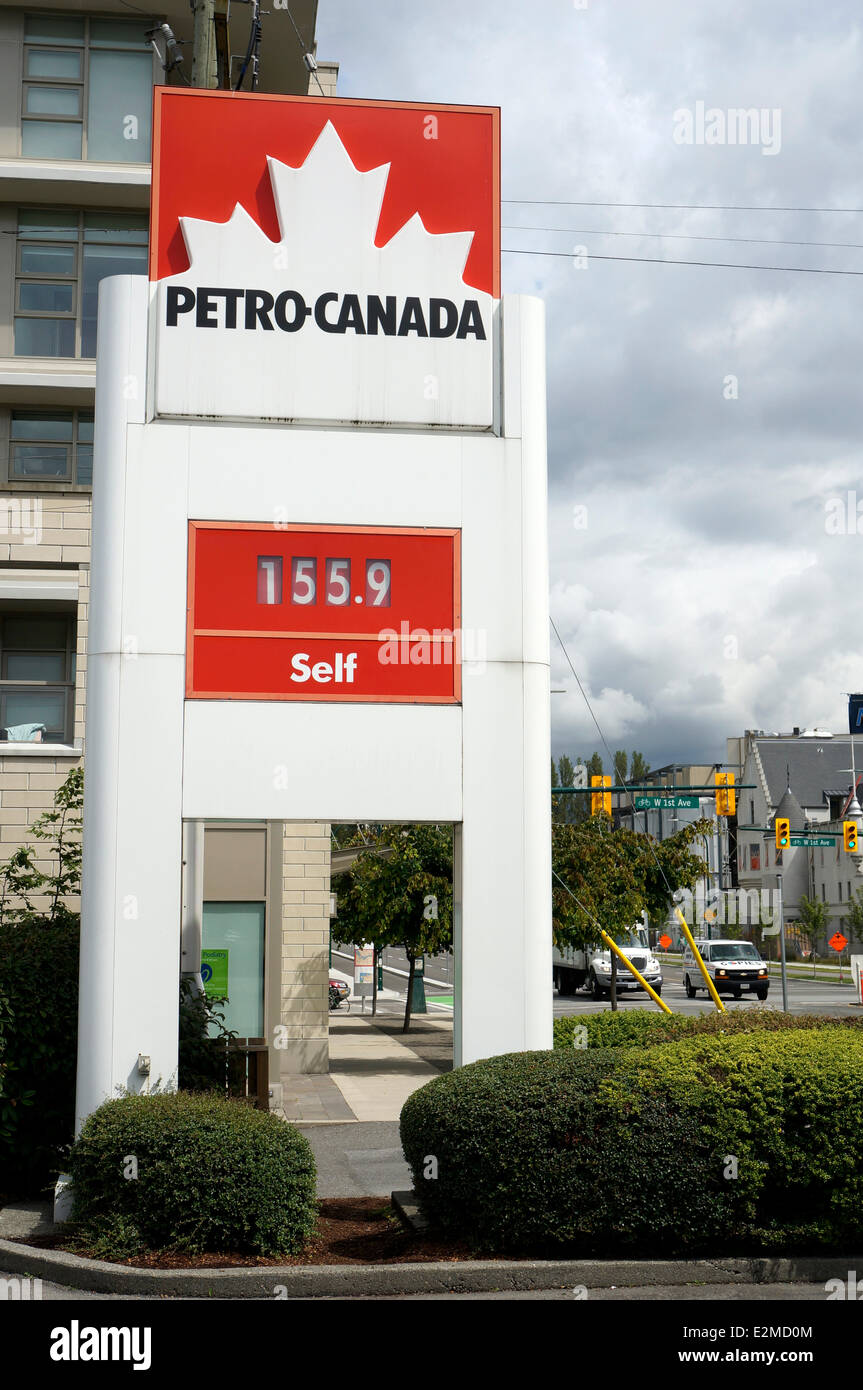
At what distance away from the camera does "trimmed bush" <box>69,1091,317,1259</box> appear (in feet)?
27.1

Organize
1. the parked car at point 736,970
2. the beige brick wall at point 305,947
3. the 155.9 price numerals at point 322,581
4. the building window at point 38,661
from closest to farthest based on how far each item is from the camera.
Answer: the 155.9 price numerals at point 322,581 → the beige brick wall at point 305,947 → the building window at point 38,661 → the parked car at point 736,970

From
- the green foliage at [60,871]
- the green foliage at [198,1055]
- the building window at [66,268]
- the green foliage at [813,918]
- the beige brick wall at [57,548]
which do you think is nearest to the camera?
the green foliage at [198,1055]

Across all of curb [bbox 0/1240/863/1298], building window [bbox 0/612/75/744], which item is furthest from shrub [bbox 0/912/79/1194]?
building window [bbox 0/612/75/744]

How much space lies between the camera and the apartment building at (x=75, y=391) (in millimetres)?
20406

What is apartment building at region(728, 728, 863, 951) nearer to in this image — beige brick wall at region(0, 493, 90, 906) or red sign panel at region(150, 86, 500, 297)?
beige brick wall at region(0, 493, 90, 906)

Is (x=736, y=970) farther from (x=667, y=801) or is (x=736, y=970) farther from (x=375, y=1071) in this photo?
(x=375, y=1071)

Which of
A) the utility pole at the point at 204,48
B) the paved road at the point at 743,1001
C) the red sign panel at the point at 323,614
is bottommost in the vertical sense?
the paved road at the point at 743,1001

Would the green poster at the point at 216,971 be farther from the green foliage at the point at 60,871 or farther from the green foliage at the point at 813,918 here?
the green foliage at the point at 813,918

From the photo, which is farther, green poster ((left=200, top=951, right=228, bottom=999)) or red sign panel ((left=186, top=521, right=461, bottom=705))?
green poster ((left=200, top=951, right=228, bottom=999))

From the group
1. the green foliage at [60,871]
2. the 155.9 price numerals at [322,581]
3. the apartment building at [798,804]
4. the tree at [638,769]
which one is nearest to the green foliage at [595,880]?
the green foliage at [60,871]

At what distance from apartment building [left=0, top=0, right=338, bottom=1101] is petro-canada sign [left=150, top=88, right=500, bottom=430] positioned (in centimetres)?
1026

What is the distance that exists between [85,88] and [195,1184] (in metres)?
19.1

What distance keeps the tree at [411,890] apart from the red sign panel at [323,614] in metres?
13.4
